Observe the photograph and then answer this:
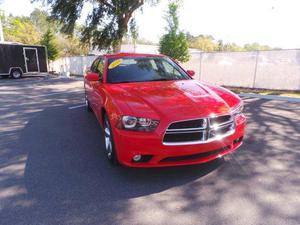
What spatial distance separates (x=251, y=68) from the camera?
37.4 ft

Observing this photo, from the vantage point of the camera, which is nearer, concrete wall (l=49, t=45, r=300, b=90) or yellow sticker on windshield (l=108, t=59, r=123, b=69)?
yellow sticker on windshield (l=108, t=59, r=123, b=69)

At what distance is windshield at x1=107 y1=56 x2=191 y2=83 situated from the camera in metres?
4.29

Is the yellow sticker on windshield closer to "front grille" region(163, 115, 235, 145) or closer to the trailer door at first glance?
"front grille" region(163, 115, 235, 145)

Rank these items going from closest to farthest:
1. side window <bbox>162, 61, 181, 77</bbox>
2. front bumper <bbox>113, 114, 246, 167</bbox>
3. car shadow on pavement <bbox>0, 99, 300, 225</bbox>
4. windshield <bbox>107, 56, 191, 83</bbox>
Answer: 1. car shadow on pavement <bbox>0, 99, 300, 225</bbox>
2. front bumper <bbox>113, 114, 246, 167</bbox>
3. windshield <bbox>107, 56, 191, 83</bbox>
4. side window <bbox>162, 61, 181, 77</bbox>

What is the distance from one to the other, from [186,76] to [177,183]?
230 cm

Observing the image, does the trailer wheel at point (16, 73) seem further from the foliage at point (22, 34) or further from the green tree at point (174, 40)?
the foliage at point (22, 34)

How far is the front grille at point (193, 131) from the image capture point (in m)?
2.83

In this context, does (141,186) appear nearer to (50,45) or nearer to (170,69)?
(170,69)

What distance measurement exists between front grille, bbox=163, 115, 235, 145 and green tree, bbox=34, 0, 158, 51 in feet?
51.1

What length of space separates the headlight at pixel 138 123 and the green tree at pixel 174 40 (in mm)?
11548

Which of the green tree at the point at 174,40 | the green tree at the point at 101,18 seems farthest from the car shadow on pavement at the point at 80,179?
the green tree at the point at 101,18

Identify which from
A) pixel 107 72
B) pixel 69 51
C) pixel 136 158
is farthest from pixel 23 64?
pixel 69 51

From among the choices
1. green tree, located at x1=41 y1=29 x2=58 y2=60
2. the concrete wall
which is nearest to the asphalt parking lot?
the concrete wall

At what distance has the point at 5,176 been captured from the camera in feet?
10.8
